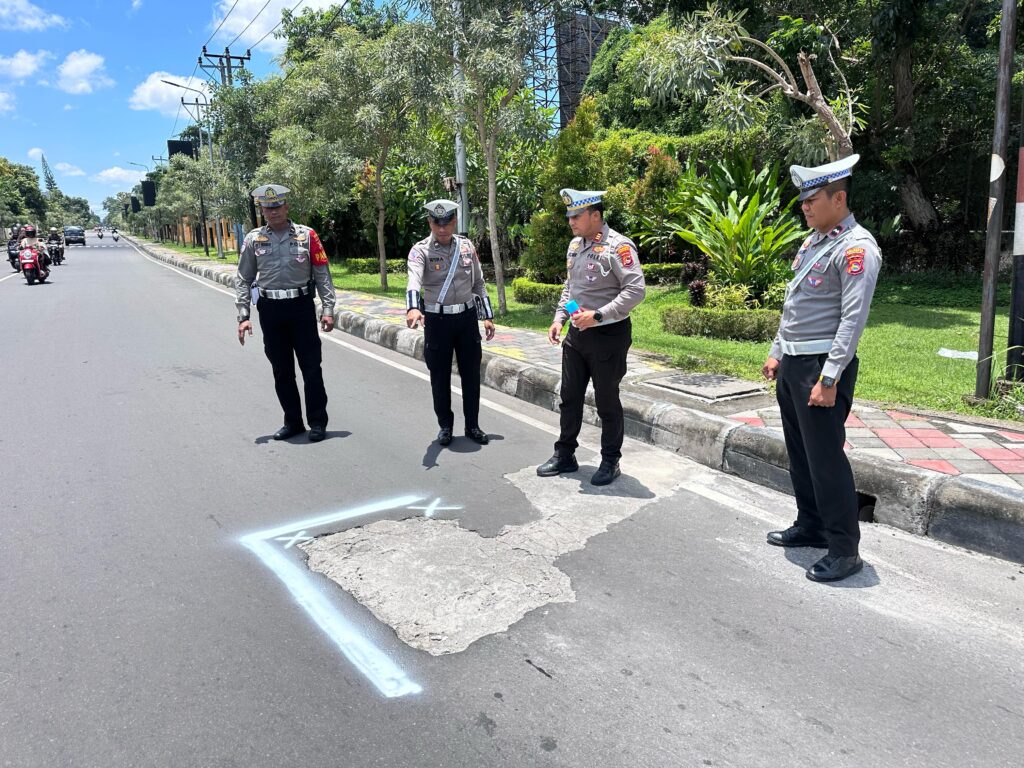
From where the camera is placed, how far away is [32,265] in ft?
64.0

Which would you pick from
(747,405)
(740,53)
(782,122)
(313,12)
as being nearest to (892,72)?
(782,122)

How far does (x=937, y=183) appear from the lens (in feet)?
49.5

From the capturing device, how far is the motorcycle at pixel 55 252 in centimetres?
2949

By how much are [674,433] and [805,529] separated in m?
1.72

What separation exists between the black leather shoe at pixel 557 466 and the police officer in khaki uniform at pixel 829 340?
162 centimetres

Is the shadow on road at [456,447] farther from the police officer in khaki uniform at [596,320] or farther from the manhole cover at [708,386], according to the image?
the manhole cover at [708,386]

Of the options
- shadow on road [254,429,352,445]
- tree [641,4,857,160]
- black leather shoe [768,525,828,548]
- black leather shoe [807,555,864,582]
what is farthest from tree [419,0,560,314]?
black leather shoe [807,555,864,582]

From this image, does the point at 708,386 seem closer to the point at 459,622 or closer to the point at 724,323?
the point at 724,323

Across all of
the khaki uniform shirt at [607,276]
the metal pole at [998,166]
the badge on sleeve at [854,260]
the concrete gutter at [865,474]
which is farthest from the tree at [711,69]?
the badge on sleeve at [854,260]

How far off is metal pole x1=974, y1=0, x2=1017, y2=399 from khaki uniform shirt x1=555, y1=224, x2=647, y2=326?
106 inches

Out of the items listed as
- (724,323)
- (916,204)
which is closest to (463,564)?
(724,323)

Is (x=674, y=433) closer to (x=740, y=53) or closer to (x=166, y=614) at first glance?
(x=166, y=614)

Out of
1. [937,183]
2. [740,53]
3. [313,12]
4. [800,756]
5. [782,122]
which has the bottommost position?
[800,756]

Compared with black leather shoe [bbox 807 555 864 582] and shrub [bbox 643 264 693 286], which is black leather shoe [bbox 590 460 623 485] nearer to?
black leather shoe [bbox 807 555 864 582]
